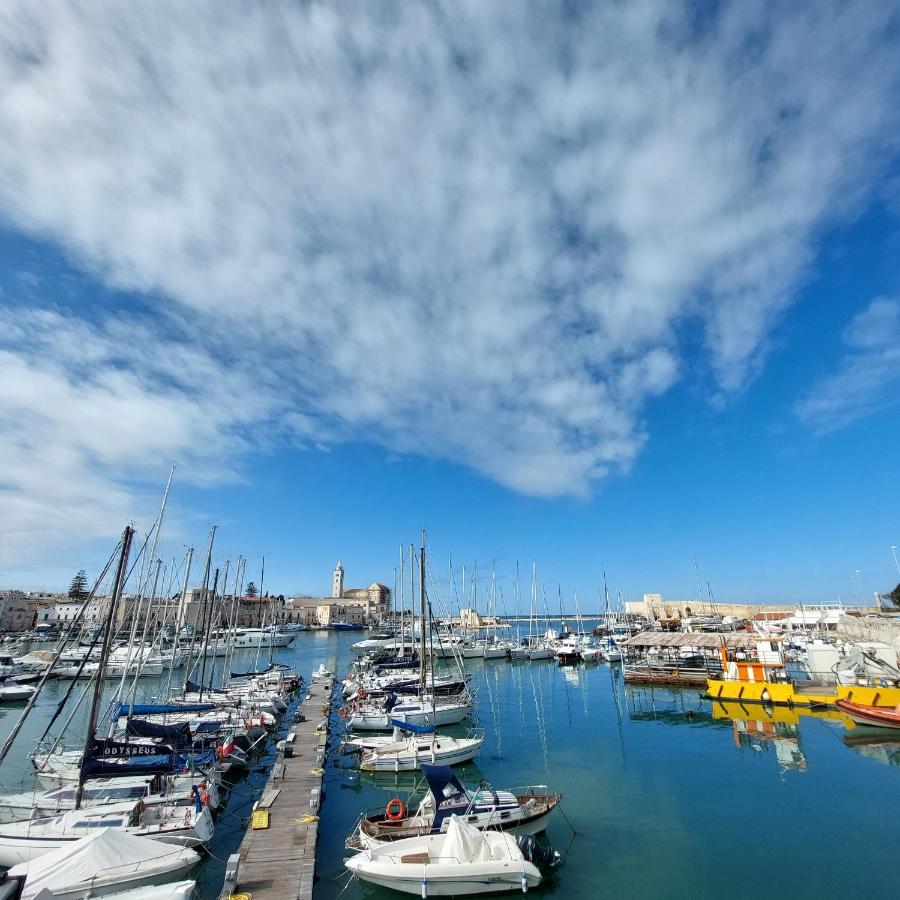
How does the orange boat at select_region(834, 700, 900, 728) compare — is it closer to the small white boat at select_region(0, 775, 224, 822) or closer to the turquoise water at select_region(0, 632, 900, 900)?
the turquoise water at select_region(0, 632, 900, 900)

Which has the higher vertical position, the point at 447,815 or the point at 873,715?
the point at 873,715

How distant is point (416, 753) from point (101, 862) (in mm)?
17768

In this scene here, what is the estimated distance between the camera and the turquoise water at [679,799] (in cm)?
1794

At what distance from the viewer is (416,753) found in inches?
1195

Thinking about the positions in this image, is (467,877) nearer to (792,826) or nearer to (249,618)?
(792,826)

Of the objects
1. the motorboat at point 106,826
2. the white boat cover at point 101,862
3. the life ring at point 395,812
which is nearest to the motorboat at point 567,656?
the life ring at point 395,812

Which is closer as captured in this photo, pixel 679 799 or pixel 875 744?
pixel 679 799

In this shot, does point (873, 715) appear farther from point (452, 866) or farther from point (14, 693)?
point (14, 693)

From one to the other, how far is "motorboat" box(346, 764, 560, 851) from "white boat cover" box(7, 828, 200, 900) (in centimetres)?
603

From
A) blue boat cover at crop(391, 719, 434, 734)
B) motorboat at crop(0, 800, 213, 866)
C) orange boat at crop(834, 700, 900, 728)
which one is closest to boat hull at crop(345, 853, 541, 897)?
motorboat at crop(0, 800, 213, 866)

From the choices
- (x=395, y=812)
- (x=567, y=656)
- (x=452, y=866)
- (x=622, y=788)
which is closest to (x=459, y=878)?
(x=452, y=866)

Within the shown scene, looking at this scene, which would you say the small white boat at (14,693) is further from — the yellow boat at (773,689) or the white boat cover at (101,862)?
the yellow boat at (773,689)

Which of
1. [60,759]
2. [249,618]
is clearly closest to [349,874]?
[60,759]

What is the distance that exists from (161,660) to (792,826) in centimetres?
7571
